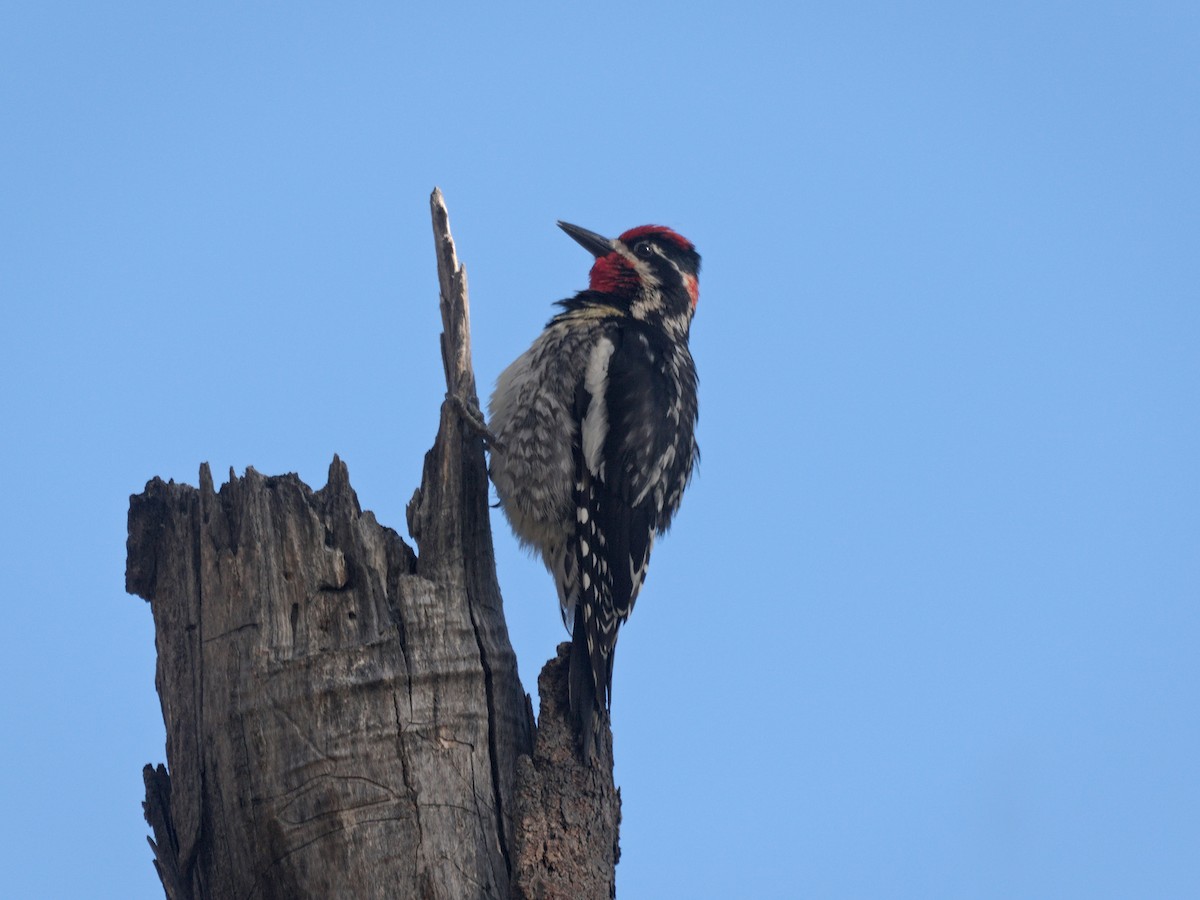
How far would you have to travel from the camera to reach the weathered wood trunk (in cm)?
337

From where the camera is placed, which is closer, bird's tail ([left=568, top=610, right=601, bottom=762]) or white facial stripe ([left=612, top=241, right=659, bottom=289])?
bird's tail ([left=568, top=610, right=601, bottom=762])

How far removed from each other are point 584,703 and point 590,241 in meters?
2.60

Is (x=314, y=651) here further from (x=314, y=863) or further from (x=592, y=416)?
(x=592, y=416)

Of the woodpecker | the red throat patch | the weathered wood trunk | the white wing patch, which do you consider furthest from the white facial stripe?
the weathered wood trunk

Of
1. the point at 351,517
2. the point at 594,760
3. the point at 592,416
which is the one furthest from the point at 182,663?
the point at 592,416

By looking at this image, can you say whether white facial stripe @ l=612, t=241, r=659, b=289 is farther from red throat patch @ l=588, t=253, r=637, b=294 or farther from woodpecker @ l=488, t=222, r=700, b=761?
woodpecker @ l=488, t=222, r=700, b=761

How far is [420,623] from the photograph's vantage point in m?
3.58

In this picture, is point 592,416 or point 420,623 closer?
point 420,623

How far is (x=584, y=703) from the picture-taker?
12.2ft

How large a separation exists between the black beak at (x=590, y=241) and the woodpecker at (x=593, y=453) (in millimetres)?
623

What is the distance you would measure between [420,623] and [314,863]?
67 centimetres

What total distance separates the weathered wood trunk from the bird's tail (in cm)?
4

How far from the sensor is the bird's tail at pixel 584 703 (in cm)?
367

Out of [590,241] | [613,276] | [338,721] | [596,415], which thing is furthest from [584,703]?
[590,241]
